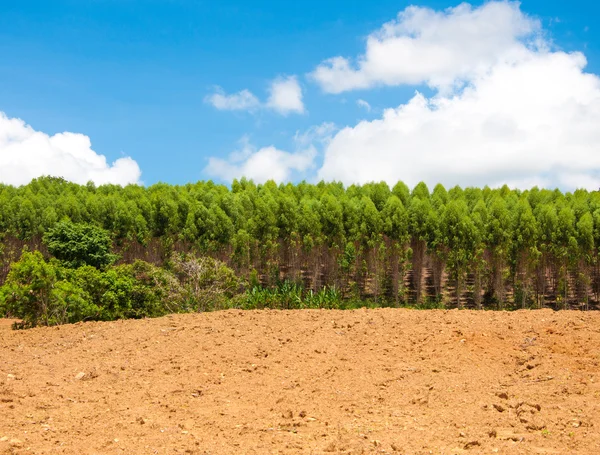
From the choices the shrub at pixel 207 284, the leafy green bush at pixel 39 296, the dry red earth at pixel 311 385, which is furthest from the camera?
the shrub at pixel 207 284

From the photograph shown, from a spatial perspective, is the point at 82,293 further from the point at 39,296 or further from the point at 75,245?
the point at 75,245

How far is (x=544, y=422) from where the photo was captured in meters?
6.54

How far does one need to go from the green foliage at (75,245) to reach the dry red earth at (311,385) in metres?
10.8

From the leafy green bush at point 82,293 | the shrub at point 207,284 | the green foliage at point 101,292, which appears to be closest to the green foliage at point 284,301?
the green foliage at point 101,292

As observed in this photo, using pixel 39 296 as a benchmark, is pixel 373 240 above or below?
above

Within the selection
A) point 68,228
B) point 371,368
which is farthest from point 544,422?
point 68,228

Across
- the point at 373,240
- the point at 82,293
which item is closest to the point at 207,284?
the point at 82,293

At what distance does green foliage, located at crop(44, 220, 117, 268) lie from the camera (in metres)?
22.9

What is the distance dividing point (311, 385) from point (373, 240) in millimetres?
26068

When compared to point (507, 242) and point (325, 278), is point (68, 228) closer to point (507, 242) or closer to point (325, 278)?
point (325, 278)

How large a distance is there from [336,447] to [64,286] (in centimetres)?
1119

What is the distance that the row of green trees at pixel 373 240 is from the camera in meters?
32.3

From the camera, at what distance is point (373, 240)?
3400 cm

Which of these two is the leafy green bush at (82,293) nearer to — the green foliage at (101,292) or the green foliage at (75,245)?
the green foliage at (101,292)
